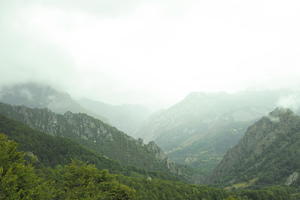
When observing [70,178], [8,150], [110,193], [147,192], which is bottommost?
[147,192]

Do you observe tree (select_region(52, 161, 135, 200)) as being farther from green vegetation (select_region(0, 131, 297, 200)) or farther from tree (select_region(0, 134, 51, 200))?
tree (select_region(0, 134, 51, 200))

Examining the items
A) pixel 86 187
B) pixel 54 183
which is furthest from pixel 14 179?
pixel 54 183

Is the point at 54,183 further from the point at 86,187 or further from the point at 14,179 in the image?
the point at 14,179

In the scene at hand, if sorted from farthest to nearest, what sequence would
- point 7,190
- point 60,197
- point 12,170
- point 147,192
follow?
point 147,192, point 60,197, point 12,170, point 7,190

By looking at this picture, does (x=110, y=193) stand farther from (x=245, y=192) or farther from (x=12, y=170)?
(x=245, y=192)

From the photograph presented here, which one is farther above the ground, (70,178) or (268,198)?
(70,178)

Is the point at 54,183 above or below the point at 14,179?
below

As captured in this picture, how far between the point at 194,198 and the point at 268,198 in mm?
61197

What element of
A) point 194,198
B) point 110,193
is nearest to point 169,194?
point 194,198

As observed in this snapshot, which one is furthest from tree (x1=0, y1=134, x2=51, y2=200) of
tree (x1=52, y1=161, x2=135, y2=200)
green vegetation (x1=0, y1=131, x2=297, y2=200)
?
tree (x1=52, y1=161, x2=135, y2=200)

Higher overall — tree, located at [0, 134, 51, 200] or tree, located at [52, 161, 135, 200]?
tree, located at [0, 134, 51, 200]

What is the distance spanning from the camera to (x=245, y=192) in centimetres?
18925

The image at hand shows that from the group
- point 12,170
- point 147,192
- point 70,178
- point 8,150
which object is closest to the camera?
point 12,170

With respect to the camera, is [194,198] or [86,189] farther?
[194,198]
